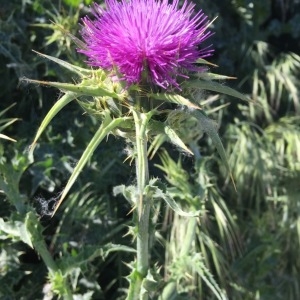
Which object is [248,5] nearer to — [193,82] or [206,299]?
[206,299]

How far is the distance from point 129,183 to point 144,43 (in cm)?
127

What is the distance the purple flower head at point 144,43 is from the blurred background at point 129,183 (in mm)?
776

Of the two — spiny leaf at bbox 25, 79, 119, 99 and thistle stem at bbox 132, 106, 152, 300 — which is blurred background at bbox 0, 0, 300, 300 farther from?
spiny leaf at bbox 25, 79, 119, 99

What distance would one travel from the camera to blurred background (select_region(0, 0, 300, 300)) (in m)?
2.60

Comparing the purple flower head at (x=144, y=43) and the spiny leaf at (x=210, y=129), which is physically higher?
the purple flower head at (x=144, y=43)

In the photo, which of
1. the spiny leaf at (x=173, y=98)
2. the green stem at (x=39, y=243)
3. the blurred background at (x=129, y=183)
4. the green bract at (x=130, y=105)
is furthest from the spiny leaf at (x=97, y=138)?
the blurred background at (x=129, y=183)

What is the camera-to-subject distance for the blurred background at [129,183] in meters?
2.60

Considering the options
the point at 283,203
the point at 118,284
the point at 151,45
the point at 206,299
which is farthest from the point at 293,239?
the point at 151,45

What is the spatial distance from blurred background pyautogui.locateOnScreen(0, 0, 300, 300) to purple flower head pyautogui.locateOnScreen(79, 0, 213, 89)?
2.55 feet

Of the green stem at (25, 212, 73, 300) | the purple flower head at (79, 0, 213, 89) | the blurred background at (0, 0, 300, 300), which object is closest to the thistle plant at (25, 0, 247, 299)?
the purple flower head at (79, 0, 213, 89)

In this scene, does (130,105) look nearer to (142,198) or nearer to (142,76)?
(142,76)

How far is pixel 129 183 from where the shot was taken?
271 centimetres

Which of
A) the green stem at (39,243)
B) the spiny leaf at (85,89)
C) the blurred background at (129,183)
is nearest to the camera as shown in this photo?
the spiny leaf at (85,89)

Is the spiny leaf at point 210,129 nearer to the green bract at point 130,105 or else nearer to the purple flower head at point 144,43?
the green bract at point 130,105
